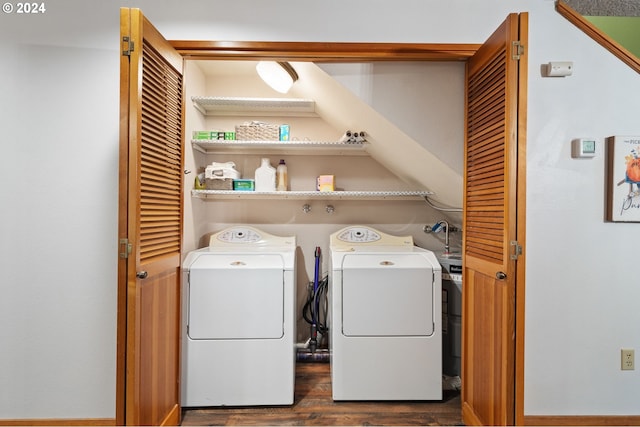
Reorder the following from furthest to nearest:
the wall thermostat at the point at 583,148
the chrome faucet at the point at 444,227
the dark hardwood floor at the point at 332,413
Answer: the chrome faucet at the point at 444,227 → the dark hardwood floor at the point at 332,413 → the wall thermostat at the point at 583,148

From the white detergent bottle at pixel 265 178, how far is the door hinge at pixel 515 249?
1815 millimetres

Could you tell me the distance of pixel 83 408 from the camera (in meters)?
1.73

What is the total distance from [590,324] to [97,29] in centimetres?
298

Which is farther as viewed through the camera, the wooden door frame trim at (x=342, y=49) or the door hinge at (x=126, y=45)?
the wooden door frame trim at (x=342, y=49)

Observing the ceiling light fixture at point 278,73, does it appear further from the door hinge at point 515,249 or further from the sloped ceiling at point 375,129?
the door hinge at point 515,249

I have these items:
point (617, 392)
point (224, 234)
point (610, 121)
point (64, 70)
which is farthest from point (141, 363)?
point (610, 121)

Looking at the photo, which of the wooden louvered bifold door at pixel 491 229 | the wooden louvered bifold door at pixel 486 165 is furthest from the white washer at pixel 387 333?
the wooden louvered bifold door at pixel 486 165

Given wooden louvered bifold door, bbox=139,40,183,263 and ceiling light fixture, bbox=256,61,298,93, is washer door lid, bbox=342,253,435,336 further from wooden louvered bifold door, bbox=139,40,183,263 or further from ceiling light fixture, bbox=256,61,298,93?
ceiling light fixture, bbox=256,61,298,93

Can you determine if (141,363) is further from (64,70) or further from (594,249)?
(594,249)

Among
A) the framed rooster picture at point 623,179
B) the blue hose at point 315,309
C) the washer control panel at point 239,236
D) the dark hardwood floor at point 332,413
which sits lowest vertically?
the dark hardwood floor at point 332,413

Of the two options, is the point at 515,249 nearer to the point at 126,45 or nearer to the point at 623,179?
the point at 623,179

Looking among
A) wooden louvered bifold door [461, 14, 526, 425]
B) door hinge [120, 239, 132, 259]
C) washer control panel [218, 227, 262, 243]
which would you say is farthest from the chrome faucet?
door hinge [120, 239, 132, 259]

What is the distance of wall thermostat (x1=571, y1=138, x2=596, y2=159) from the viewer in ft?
5.54

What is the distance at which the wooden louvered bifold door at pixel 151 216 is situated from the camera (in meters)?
1.32
